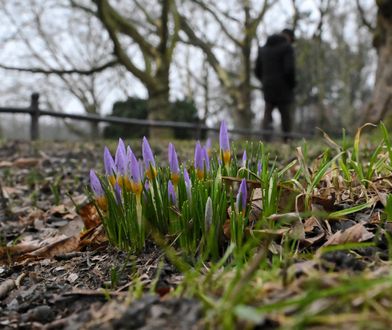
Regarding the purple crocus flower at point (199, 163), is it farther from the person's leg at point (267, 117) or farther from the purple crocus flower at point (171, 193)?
the person's leg at point (267, 117)

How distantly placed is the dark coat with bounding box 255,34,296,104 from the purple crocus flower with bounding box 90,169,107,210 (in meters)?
8.10

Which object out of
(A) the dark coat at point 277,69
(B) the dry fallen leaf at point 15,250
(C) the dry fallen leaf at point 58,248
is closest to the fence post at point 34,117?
(A) the dark coat at point 277,69

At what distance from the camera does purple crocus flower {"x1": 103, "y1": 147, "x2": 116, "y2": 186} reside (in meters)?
1.65

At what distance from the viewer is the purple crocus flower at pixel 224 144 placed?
174 cm

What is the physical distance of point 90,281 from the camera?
5.05 feet

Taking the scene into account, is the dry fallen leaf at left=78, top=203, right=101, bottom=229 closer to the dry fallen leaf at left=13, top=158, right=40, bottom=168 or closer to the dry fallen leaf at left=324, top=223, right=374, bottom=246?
the dry fallen leaf at left=324, top=223, right=374, bottom=246

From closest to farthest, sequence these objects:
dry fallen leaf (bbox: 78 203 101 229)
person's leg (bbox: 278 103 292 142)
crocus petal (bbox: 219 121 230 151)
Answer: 1. crocus petal (bbox: 219 121 230 151)
2. dry fallen leaf (bbox: 78 203 101 229)
3. person's leg (bbox: 278 103 292 142)

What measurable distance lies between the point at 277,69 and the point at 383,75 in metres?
2.16

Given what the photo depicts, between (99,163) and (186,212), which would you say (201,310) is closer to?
(186,212)

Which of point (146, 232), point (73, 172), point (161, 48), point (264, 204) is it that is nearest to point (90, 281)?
point (146, 232)

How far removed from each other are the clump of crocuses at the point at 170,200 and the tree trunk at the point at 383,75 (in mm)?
8283

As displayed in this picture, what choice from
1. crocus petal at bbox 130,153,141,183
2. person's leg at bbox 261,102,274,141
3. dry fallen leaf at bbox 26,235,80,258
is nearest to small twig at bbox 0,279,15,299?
dry fallen leaf at bbox 26,235,80,258

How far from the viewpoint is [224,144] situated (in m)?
1.76

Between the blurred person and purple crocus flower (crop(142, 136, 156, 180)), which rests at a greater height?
the blurred person
